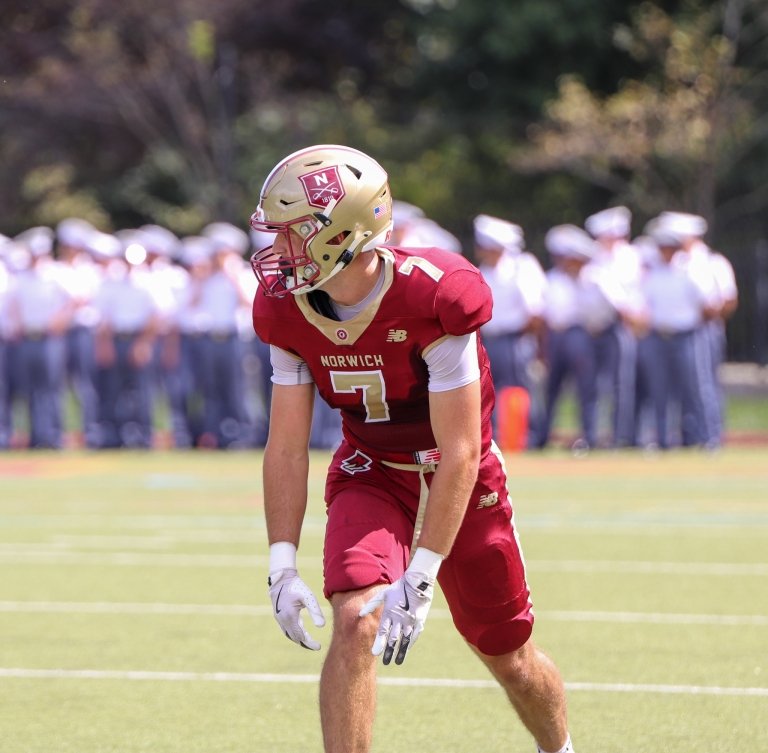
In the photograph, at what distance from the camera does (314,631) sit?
796 cm

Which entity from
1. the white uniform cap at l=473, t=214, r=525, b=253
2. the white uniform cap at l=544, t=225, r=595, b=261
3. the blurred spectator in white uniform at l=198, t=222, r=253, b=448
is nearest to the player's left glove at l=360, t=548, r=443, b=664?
the white uniform cap at l=473, t=214, r=525, b=253

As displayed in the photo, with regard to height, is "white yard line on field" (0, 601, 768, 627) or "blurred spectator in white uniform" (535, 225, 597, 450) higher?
"blurred spectator in white uniform" (535, 225, 597, 450)

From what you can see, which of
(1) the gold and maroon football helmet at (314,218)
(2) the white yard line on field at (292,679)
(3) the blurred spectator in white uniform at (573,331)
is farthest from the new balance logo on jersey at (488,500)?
(3) the blurred spectator in white uniform at (573,331)

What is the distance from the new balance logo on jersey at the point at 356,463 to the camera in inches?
201

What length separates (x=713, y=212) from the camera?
29859 millimetres

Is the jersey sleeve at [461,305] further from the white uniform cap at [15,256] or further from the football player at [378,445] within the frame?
the white uniform cap at [15,256]

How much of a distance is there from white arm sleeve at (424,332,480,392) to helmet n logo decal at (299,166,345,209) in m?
0.48

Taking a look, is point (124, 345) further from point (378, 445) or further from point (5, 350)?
point (378, 445)

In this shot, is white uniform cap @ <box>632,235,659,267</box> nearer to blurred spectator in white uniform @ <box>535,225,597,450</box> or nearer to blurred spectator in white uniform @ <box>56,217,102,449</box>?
blurred spectator in white uniform @ <box>535,225,597,450</box>

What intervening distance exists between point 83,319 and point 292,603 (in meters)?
14.1

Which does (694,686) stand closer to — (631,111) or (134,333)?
(134,333)

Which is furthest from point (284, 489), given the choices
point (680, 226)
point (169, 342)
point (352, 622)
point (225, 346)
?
point (169, 342)

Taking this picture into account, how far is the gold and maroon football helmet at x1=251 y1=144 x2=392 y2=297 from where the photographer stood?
4676 millimetres

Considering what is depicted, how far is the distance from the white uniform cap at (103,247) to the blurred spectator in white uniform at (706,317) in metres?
5.57
